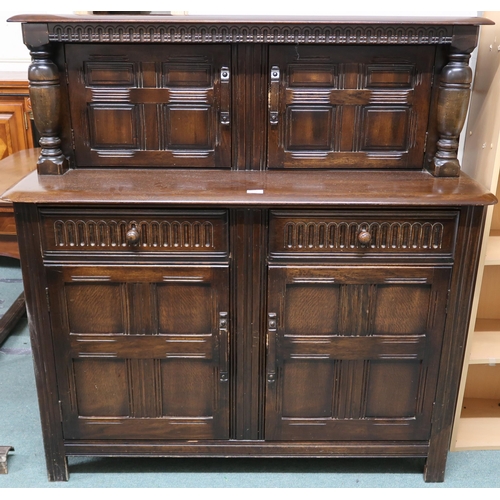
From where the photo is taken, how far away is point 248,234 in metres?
1.64

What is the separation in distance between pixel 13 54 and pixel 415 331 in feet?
9.96

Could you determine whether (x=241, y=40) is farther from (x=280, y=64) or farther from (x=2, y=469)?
(x=2, y=469)

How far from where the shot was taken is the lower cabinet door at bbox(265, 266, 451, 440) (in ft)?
5.55

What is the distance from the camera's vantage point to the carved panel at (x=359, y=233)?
5.32 feet

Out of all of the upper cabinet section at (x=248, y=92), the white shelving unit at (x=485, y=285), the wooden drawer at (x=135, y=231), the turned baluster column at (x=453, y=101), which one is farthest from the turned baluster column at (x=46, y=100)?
the white shelving unit at (x=485, y=285)

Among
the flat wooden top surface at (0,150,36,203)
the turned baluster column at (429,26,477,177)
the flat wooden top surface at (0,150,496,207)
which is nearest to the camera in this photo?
the flat wooden top surface at (0,150,496,207)

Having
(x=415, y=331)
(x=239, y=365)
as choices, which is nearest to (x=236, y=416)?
(x=239, y=365)

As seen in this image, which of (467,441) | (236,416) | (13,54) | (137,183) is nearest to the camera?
(137,183)

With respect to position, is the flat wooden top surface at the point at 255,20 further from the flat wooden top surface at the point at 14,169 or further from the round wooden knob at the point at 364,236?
the flat wooden top surface at the point at 14,169

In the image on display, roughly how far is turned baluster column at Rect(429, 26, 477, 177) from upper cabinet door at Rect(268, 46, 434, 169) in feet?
0.22

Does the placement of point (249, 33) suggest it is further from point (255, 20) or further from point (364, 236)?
point (364, 236)

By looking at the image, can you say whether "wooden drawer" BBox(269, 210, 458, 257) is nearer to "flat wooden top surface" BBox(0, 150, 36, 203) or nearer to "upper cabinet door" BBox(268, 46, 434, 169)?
"upper cabinet door" BBox(268, 46, 434, 169)

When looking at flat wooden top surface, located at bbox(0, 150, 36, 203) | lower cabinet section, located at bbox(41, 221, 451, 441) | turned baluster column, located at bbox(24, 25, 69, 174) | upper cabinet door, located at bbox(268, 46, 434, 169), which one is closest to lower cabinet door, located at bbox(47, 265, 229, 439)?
lower cabinet section, located at bbox(41, 221, 451, 441)

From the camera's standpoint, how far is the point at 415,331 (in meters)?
1.75
